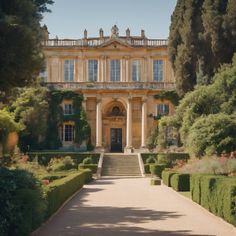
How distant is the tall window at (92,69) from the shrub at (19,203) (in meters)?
41.4

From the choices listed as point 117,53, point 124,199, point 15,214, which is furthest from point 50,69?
point 15,214

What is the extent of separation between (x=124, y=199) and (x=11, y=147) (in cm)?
1979

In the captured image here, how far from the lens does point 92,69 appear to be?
53438mm

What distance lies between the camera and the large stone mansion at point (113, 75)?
5162 cm

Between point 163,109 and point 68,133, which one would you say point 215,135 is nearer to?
point 163,109

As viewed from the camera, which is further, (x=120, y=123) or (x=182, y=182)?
(x=120, y=123)

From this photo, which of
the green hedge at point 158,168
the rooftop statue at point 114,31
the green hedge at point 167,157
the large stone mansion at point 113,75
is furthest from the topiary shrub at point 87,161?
the rooftop statue at point 114,31

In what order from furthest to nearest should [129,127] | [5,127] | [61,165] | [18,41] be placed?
[129,127] < [5,127] < [61,165] < [18,41]

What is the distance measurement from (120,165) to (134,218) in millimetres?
27306

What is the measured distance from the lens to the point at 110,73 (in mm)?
53438

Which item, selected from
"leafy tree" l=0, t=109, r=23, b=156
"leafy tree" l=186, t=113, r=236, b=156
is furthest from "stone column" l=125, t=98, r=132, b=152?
"leafy tree" l=186, t=113, r=236, b=156

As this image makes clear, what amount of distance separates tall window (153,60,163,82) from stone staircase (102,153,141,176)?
1110 centimetres

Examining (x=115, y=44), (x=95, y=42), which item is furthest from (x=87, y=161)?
(x=95, y=42)

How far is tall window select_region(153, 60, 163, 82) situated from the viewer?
53250mm
